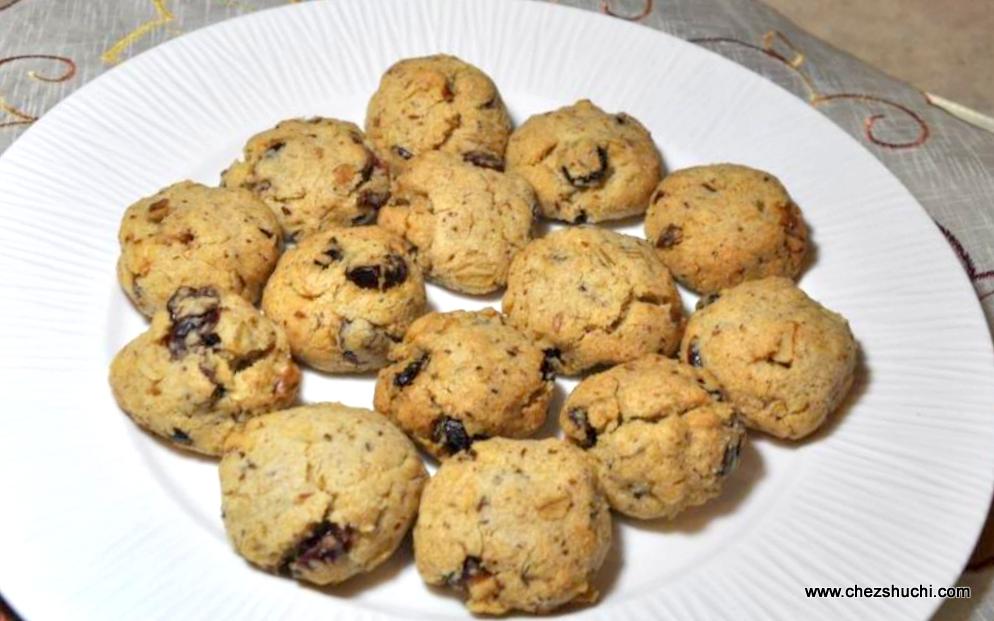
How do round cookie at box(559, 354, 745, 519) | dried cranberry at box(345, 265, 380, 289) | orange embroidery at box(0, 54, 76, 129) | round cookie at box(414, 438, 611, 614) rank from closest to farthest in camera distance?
1. round cookie at box(414, 438, 611, 614)
2. round cookie at box(559, 354, 745, 519)
3. dried cranberry at box(345, 265, 380, 289)
4. orange embroidery at box(0, 54, 76, 129)

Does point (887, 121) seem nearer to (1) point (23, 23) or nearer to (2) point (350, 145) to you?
(2) point (350, 145)

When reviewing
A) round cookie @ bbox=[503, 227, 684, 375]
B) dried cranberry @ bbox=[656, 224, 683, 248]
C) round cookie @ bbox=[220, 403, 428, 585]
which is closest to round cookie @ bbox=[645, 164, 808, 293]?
dried cranberry @ bbox=[656, 224, 683, 248]

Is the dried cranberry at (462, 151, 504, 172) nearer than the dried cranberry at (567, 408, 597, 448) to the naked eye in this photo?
No

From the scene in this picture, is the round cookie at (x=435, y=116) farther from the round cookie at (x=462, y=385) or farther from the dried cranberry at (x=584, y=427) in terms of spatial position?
the dried cranberry at (x=584, y=427)

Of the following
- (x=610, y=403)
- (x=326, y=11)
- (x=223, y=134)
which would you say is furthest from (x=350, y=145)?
(x=610, y=403)

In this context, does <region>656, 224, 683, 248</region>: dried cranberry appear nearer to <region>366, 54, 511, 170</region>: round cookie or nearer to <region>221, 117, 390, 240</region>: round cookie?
<region>366, 54, 511, 170</region>: round cookie

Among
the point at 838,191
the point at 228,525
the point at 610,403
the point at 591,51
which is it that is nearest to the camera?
the point at 228,525
